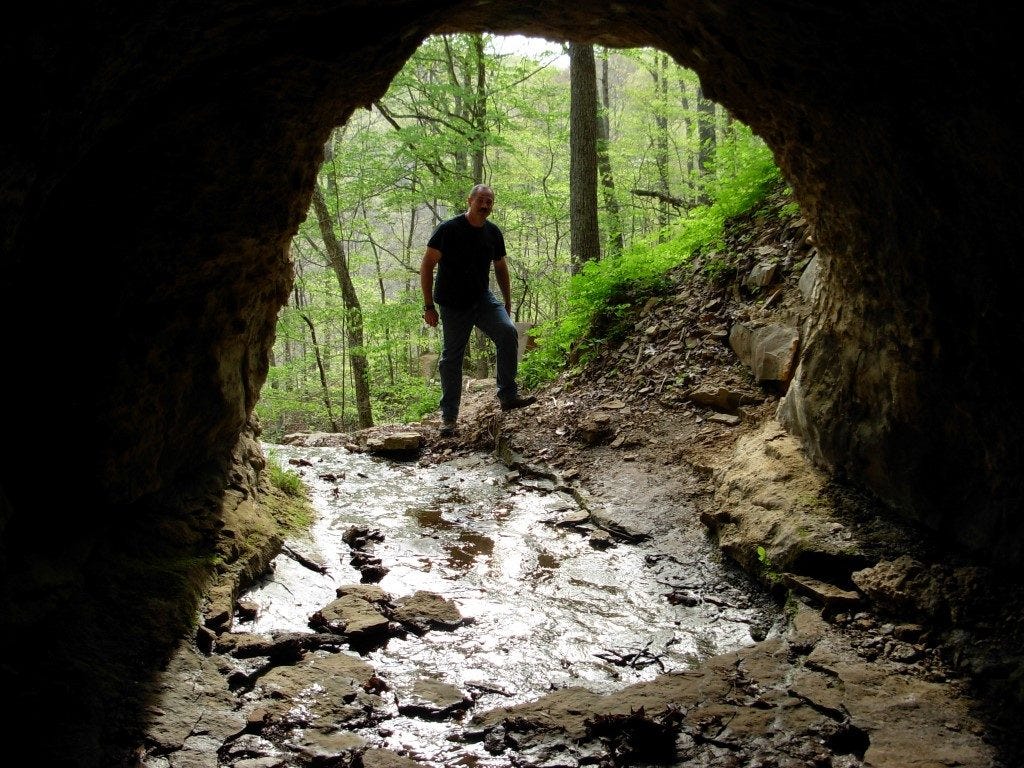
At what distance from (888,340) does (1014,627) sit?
5.39ft

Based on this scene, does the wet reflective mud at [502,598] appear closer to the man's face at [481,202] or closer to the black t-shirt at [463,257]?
the black t-shirt at [463,257]

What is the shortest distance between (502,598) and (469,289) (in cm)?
426

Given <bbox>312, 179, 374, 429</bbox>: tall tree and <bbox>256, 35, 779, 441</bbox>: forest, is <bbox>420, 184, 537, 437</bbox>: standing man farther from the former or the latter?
<bbox>312, 179, 374, 429</bbox>: tall tree

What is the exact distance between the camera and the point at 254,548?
4.38 meters

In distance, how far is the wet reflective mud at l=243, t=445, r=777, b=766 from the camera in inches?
129

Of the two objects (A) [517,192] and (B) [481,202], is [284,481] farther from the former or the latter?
(A) [517,192]

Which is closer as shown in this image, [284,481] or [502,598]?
[502,598]

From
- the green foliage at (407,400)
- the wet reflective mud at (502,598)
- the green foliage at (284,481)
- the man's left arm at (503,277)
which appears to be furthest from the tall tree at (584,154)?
the green foliage at (284,481)

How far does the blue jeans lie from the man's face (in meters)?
1.05

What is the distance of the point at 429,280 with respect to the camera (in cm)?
765

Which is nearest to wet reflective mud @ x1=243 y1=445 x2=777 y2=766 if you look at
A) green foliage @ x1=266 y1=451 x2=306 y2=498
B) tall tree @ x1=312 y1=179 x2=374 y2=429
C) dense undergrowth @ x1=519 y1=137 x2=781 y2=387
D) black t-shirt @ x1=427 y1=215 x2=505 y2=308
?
green foliage @ x1=266 y1=451 x2=306 y2=498

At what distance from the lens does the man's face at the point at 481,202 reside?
23.4 ft

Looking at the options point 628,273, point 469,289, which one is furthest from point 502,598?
point 628,273

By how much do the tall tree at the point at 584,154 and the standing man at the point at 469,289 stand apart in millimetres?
3592
